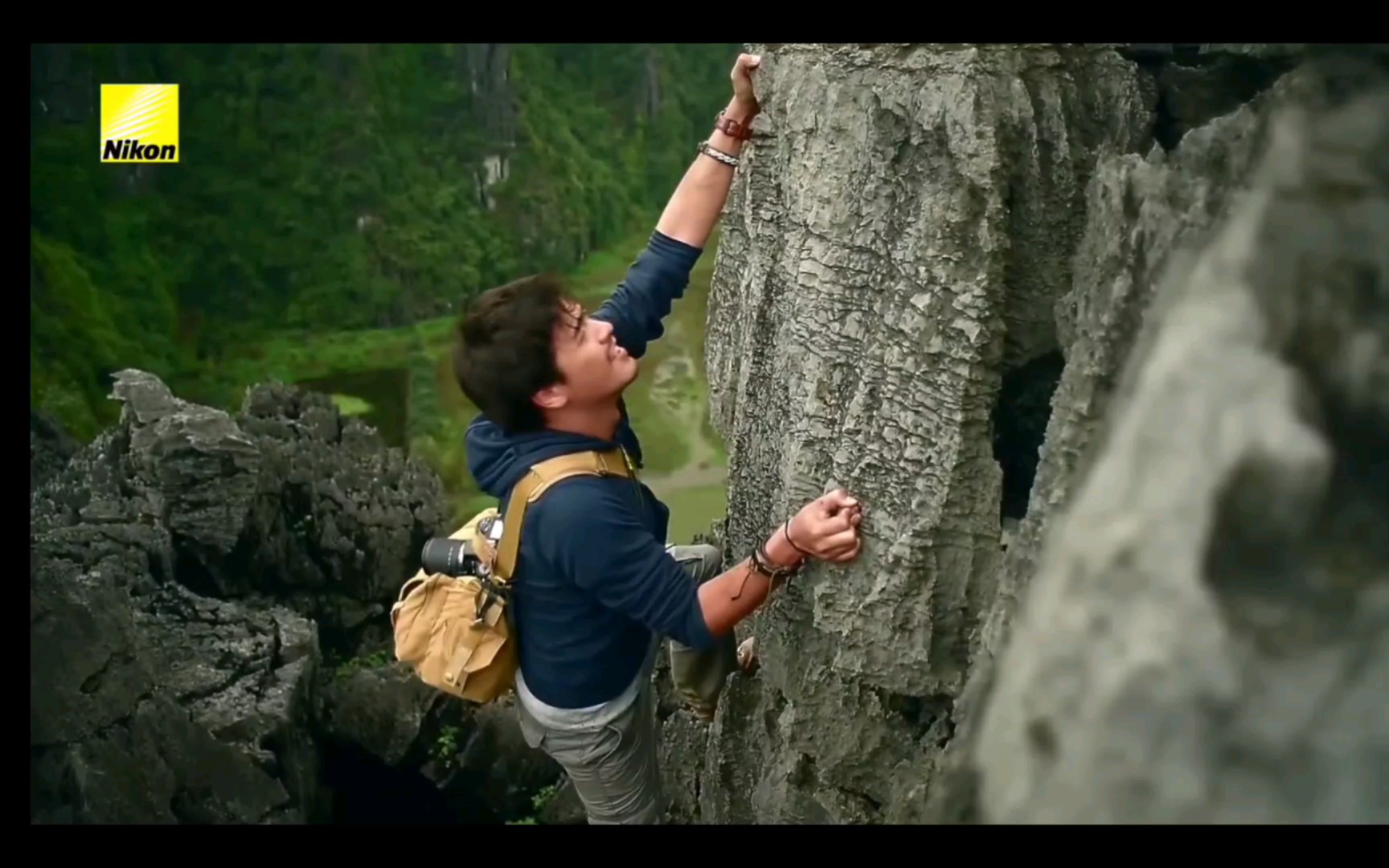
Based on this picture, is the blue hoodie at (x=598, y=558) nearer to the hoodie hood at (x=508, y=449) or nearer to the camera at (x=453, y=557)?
the hoodie hood at (x=508, y=449)

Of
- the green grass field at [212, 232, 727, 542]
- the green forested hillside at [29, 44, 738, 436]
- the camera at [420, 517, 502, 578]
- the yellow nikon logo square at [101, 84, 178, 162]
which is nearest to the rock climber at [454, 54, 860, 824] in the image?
the camera at [420, 517, 502, 578]

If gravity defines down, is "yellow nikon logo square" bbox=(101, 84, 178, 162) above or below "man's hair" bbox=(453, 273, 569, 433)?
above

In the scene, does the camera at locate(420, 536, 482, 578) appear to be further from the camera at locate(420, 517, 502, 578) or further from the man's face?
the man's face

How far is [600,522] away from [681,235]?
0.55 meters

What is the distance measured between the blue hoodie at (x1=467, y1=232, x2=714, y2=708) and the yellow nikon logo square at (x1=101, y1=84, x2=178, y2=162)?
1.56m

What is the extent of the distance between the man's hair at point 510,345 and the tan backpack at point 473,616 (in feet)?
0.37

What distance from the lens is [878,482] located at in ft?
5.03

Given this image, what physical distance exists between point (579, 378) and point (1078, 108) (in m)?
0.77

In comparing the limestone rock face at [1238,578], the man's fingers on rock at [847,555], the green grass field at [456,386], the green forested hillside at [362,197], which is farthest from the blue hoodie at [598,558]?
the green forested hillside at [362,197]

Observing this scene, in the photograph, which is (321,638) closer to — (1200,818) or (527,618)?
(527,618)

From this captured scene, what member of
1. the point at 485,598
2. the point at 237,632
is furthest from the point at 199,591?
the point at 485,598

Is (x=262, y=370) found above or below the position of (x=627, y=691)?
below

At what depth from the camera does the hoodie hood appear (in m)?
1.41

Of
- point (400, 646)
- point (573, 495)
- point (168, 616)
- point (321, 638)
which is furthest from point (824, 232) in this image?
point (321, 638)
